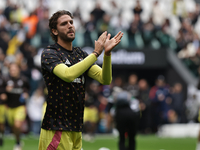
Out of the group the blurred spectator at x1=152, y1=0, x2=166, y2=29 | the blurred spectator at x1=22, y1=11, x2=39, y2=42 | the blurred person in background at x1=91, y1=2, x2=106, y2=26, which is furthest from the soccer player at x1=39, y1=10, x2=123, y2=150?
the blurred spectator at x1=152, y1=0, x2=166, y2=29

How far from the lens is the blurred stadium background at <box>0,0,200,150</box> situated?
17859 mm

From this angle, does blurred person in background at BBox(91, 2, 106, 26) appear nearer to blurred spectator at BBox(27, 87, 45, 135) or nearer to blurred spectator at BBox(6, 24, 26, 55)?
blurred spectator at BBox(6, 24, 26, 55)

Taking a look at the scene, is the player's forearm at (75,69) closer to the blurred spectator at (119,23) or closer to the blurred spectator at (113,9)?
the blurred spectator at (119,23)

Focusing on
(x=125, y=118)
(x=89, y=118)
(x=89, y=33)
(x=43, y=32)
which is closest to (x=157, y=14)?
(x=89, y=33)

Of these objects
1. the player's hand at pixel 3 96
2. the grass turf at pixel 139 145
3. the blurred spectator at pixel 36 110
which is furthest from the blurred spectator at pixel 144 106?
the player's hand at pixel 3 96

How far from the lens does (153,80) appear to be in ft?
66.4

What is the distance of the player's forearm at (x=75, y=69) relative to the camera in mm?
4219

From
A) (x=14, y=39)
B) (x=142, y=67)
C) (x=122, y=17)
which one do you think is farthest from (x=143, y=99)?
(x=14, y=39)

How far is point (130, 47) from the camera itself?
749 inches

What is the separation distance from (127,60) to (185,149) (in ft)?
23.6

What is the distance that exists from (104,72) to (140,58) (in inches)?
576

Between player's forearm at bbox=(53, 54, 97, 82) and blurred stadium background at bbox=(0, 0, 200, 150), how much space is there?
12.4 m

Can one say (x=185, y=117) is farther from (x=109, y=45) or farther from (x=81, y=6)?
(x=109, y=45)

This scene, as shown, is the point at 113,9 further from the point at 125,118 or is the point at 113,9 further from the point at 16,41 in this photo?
the point at 125,118
